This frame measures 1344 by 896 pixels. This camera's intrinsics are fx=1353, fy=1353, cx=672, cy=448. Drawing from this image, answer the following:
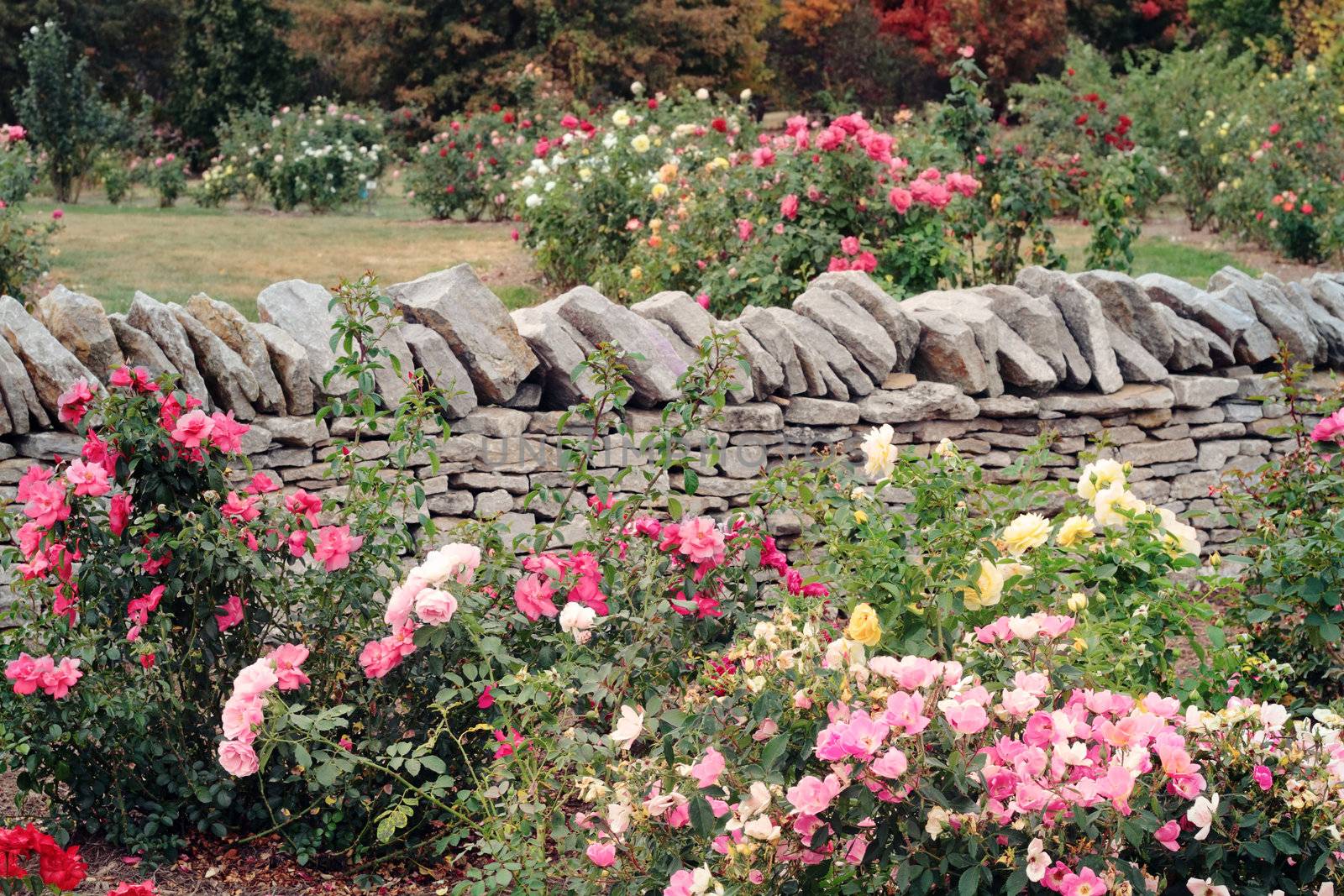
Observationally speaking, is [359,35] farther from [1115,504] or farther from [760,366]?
[1115,504]

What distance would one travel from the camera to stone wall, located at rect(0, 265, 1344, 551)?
368cm

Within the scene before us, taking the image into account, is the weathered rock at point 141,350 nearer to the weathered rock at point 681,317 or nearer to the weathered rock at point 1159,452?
the weathered rock at point 681,317

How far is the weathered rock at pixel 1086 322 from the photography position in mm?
4746

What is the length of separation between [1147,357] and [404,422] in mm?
2949

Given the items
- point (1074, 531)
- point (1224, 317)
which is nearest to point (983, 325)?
point (1224, 317)

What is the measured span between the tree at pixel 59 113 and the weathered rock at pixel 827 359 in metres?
12.9

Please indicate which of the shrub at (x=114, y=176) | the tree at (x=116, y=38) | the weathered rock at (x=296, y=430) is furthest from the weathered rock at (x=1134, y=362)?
the tree at (x=116, y=38)

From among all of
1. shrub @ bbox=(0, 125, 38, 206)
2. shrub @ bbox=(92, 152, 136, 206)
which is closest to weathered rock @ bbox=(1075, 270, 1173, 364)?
shrub @ bbox=(0, 125, 38, 206)

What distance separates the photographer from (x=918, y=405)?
448cm

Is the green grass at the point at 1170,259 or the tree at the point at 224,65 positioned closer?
the green grass at the point at 1170,259

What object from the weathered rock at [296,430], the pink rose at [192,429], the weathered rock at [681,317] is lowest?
the weathered rock at [296,430]

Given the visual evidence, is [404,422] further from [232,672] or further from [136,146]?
[136,146]

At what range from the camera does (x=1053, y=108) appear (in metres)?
15.7

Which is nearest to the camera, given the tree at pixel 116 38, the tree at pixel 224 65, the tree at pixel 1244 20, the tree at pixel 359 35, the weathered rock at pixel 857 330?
the weathered rock at pixel 857 330
